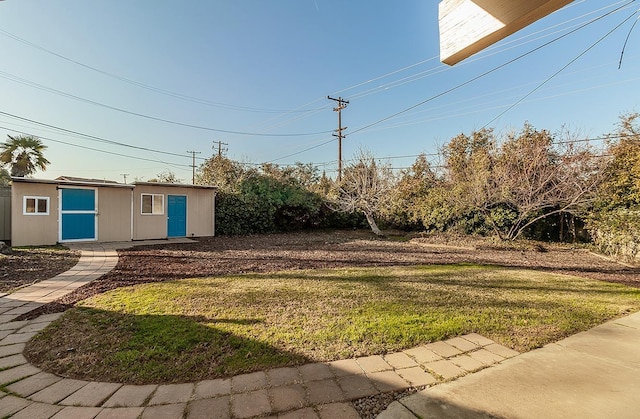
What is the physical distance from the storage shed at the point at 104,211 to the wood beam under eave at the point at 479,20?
454 inches

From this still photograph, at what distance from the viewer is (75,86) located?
13.1 m

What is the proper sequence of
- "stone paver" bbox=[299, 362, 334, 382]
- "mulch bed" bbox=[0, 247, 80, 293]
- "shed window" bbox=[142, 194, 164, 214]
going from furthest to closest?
1. "shed window" bbox=[142, 194, 164, 214]
2. "mulch bed" bbox=[0, 247, 80, 293]
3. "stone paver" bbox=[299, 362, 334, 382]

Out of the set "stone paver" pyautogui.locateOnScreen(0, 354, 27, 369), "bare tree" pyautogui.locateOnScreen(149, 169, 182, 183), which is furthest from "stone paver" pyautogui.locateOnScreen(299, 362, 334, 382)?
"bare tree" pyautogui.locateOnScreen(149, 169, 182, 183)

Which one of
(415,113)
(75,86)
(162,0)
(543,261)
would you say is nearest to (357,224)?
(415,113)

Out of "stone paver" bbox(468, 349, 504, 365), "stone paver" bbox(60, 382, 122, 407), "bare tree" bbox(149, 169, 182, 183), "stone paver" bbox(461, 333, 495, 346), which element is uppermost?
"bare tree" bbox(149, 169, 182, 183)

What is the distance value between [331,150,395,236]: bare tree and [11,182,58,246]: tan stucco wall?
10.8 m

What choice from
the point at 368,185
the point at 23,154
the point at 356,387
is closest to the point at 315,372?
the point at 356,387

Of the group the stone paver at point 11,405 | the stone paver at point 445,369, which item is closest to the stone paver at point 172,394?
the stone paver at point 11,405

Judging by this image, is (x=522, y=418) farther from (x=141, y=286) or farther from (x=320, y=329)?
(x=141, y=286)

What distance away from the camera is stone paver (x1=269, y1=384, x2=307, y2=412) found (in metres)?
1.78

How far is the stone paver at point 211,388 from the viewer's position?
1895 mm

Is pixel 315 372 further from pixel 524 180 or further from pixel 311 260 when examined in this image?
pixel 524 180

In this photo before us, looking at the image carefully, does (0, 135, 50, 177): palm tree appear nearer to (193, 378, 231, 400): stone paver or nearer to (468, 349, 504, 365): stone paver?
Result: (193, 378, 231, 400): stone paver

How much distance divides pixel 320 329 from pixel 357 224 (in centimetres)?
1420
